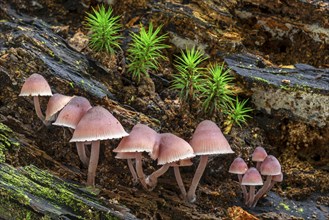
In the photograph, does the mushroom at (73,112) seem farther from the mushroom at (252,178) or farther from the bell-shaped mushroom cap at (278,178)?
the bell-shaped mushroom cap at (278,178)

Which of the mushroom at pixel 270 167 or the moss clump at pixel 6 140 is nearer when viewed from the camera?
the moss clump at pixel 6 140

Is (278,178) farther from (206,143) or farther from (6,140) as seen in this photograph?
(6,140)

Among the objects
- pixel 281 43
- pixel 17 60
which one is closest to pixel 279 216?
pixel 281 43

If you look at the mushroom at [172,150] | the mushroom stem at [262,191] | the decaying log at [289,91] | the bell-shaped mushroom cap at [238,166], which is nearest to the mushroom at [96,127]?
the mushroom at [172,150]

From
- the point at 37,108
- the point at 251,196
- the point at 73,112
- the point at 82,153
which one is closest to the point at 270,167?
the point at 251,196

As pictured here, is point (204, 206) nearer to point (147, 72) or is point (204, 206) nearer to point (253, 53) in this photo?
point (147, 72)

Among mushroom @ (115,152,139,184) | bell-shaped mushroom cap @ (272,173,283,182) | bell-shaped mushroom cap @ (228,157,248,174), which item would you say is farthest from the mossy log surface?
bell-shaped mushroom cap @ (272,173,283,182)
